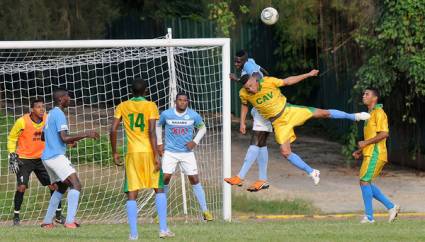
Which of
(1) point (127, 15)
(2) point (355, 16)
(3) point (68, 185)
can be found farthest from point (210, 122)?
(1) point (127, 15)

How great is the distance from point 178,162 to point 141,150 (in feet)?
11.6

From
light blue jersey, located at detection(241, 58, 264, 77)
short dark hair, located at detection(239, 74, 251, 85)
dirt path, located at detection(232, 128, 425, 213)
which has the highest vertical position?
light blue jersey, located at detection(241, 58, 264, 77)

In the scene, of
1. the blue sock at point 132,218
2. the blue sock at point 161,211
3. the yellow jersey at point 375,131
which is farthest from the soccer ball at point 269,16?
the blue sock at point 132,218

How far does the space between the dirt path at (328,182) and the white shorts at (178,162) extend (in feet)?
11.5

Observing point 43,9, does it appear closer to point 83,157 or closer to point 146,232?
point 83,157

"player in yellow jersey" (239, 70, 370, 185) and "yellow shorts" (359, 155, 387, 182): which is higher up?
"player in yellow jersey" (239, 70, 370, 185)

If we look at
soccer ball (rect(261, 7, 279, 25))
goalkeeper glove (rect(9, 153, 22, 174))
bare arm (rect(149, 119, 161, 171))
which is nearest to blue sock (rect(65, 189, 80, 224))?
bare arm (rect(149, 119, 161, 171))

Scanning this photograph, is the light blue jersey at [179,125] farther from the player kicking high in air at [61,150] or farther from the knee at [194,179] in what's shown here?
the player kicking high in air at [61,150]

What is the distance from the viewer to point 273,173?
72.5ft

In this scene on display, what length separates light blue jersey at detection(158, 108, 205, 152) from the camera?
50.2 feet

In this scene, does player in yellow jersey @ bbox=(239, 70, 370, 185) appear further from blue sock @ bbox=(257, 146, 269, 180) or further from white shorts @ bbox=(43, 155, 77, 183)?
white shorts @ bbox=(43, 155, 77, 183)

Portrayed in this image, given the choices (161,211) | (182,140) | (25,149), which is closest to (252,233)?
(161,211)

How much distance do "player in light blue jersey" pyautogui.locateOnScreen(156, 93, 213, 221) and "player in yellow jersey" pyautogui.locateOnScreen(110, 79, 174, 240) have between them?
2.98 meters

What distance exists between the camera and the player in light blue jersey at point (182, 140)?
602 inches
